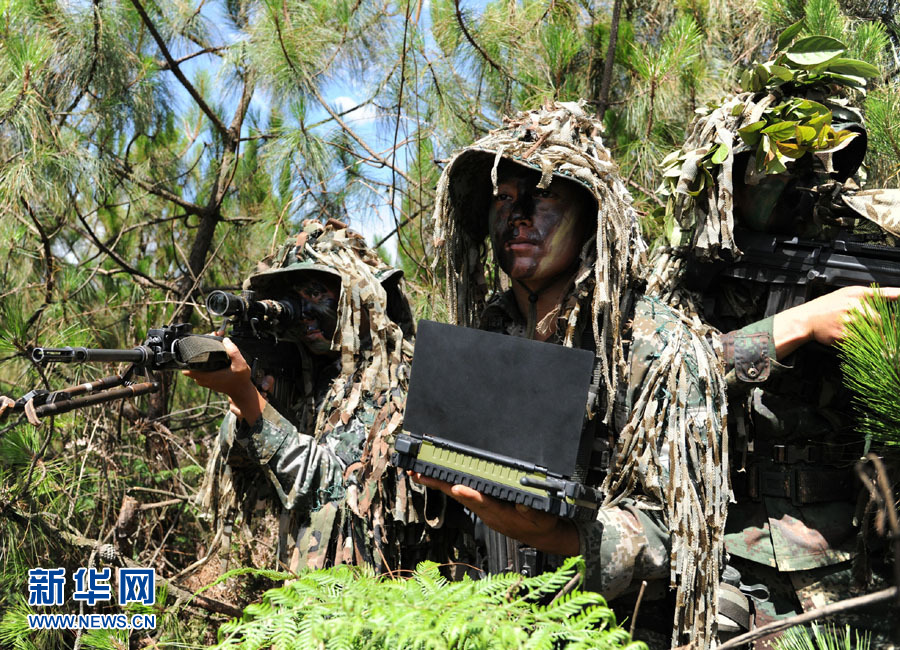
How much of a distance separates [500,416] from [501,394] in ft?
0.15

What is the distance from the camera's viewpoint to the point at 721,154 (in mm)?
2123

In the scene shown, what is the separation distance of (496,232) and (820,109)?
968 millimetres

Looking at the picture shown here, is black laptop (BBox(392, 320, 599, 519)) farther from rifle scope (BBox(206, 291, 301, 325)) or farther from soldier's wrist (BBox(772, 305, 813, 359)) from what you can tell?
rifle scope (BBox(206, 291, 301, 325))

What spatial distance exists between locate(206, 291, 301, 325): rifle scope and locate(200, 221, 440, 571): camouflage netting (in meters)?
0.14

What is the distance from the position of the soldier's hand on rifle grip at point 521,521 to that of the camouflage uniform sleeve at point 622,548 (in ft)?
0.10

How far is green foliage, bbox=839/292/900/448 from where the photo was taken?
1358mm

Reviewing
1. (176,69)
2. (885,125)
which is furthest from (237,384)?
(176,69)

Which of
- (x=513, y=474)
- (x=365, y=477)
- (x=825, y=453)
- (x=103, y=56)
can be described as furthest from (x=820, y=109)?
(x=103, y=56)

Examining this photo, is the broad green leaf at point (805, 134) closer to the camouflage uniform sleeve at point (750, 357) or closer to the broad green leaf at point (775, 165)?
the broad green leaf at point (775, 165)

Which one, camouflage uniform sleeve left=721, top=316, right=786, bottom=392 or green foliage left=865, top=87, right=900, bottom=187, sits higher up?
green foliage left=865, top=87, right=900, bottom=187

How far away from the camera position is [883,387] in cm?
Result: 139

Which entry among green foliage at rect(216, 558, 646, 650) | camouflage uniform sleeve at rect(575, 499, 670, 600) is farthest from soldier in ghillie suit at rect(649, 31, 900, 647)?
green foliage at rect(216, 558, 646, 650)

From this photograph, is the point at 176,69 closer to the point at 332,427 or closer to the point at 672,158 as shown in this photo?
the point at 332,427

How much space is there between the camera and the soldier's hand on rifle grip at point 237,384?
7.43 feet
